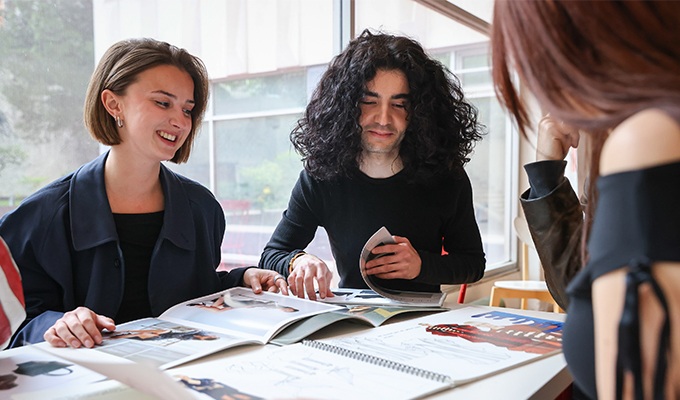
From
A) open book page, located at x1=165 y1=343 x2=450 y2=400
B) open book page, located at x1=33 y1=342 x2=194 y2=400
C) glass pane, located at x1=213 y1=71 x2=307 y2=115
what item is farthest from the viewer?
glass pane, located at x1=213 y1=71 x2=307 y2=115

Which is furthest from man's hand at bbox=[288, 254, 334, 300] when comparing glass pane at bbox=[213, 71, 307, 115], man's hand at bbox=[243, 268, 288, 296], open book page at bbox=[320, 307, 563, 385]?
glass pane at bbox=[213, 71, 307, 115]

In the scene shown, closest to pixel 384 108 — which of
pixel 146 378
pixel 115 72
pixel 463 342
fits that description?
pixel 115 72

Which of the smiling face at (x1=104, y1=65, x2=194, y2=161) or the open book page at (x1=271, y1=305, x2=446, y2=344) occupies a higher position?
the smiling face at (x1=104, y1=65, x2=194, y2=161)

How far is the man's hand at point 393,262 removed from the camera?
5.02 ft

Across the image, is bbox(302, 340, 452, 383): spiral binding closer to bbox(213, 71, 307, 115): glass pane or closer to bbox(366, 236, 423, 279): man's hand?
bbox(366, 236, 423, 279): man's hand

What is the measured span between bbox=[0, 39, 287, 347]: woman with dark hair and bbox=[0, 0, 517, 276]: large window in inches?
16.3

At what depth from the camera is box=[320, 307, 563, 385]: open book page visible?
968 mm

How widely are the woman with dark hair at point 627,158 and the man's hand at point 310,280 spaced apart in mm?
872

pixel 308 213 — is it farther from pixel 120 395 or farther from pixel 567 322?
pixel 567 322

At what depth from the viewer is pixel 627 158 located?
1.83 ft

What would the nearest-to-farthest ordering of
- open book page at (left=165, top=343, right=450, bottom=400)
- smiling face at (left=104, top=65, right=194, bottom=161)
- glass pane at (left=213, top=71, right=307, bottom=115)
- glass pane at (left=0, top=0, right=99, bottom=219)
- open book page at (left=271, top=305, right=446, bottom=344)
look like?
1. open book page at (left=165, top=343, right=450, bottom=400)
2. open book page at (left=271, top=305, right=446, bottom=344)
3. smiling face at (left=104, top=65, right=194, bottom=161)
4. glass pane at (left=0, top=0, right=99, bottom=219)
5. glass pane at (left=213, top=71, right=307, bottom=115)

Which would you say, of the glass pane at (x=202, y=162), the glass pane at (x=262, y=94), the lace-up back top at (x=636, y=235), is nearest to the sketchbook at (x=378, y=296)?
the lace-up back top at (x=636, y=235)

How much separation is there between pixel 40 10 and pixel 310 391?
163cm

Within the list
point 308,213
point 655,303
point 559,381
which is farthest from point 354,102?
point 655,303
